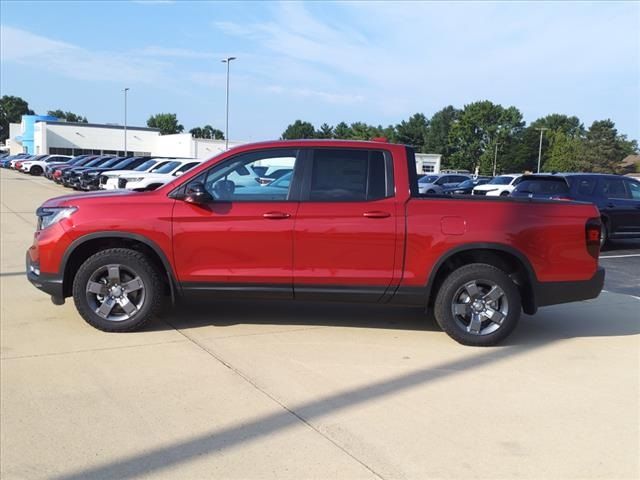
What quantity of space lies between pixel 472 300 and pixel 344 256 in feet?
4.11

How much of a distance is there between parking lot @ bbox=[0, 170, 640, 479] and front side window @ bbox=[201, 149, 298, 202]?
1314 mm

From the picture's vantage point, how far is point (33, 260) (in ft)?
18.2

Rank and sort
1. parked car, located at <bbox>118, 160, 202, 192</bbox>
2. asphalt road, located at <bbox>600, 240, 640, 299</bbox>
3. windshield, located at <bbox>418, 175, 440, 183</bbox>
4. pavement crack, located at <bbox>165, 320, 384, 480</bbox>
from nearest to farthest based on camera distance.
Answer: pavement crack, located at <bbox>165, 320, 384, 480</bbox> < asphalt road, located at <bbox>600, 240, 640, 299</bbox> < parked car, located at <bbox>118, 160, 202, 192</bbox> < windshield, located at <bbox>418, 175, 440, 183</bbox>

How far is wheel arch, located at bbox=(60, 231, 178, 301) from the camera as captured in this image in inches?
211

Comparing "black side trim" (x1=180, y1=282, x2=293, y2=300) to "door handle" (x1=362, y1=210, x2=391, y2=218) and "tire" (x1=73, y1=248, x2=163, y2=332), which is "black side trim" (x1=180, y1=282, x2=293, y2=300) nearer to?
"tire" (x1=73, y1=248, x2=163, y2=332)

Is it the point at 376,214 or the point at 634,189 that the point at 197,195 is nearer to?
the point at 376,214

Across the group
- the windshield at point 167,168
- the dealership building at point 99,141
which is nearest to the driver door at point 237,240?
the windshield at point 167,168

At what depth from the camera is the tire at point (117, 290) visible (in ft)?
17.7

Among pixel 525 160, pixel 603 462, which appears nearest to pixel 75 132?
pixel 525 160

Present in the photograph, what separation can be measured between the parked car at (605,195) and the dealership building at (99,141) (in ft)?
190

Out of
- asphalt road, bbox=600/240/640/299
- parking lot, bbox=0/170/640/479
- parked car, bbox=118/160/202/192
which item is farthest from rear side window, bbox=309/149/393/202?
parked car, bbox=118/160/202/192

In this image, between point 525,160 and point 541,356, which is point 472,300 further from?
point 525,160

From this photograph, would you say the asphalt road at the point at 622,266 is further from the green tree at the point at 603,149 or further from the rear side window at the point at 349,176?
the green tree at the point at 603,149

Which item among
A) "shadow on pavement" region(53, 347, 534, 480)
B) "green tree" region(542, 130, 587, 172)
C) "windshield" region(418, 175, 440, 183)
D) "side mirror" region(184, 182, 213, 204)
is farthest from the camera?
Result: "green tree" region(542, 130, 587, 172)
